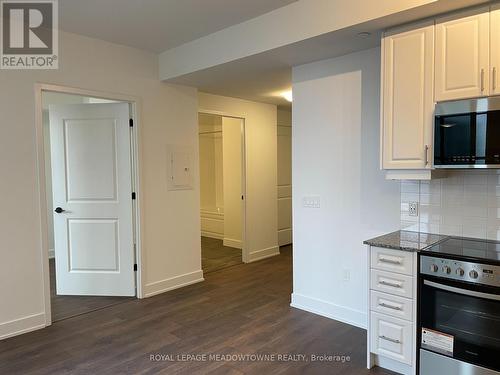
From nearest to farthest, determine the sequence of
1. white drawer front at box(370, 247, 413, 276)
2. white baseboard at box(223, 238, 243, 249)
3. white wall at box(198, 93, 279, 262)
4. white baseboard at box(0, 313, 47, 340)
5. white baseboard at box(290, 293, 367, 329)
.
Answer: white drawer front at box(370, 247, 413, 276)
white baseboard at box(0, 313, 47, 340)
white baseboard at box(290, 293, 367, 329)
white wall at box(198, 93, 279, 262)
white baseboard at box(223, 238, 243, 249)

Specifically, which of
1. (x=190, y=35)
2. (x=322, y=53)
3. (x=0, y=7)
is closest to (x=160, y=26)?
(x=190, y=35)

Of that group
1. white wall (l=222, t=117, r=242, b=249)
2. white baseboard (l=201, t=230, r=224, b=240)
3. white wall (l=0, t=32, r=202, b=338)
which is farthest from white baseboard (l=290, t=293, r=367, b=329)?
white baseboard (l=201, t=230, r=224, b=240)

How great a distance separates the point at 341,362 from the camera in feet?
8.73

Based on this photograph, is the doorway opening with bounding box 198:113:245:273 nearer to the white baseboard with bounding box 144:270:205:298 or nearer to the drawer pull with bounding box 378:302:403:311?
the white baseboard with bounding box 144:270:205:298

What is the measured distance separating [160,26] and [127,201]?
73.8 inches

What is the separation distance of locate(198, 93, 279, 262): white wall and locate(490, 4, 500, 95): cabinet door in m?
3.52

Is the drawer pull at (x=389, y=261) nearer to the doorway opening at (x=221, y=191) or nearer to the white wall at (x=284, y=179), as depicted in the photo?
the doorway opening at (x=221, y=191)

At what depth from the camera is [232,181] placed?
249 inches

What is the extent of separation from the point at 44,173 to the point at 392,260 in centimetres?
309

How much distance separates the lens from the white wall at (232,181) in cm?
611

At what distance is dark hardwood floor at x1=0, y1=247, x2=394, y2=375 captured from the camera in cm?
262

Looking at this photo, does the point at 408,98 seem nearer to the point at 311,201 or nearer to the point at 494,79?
the point at 494,79

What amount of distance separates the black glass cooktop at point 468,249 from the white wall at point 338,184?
56 cm

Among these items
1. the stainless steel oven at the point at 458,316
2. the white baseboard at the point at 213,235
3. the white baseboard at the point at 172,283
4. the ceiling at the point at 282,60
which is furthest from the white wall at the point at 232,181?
the stainless steel oven at the point at 458,316
